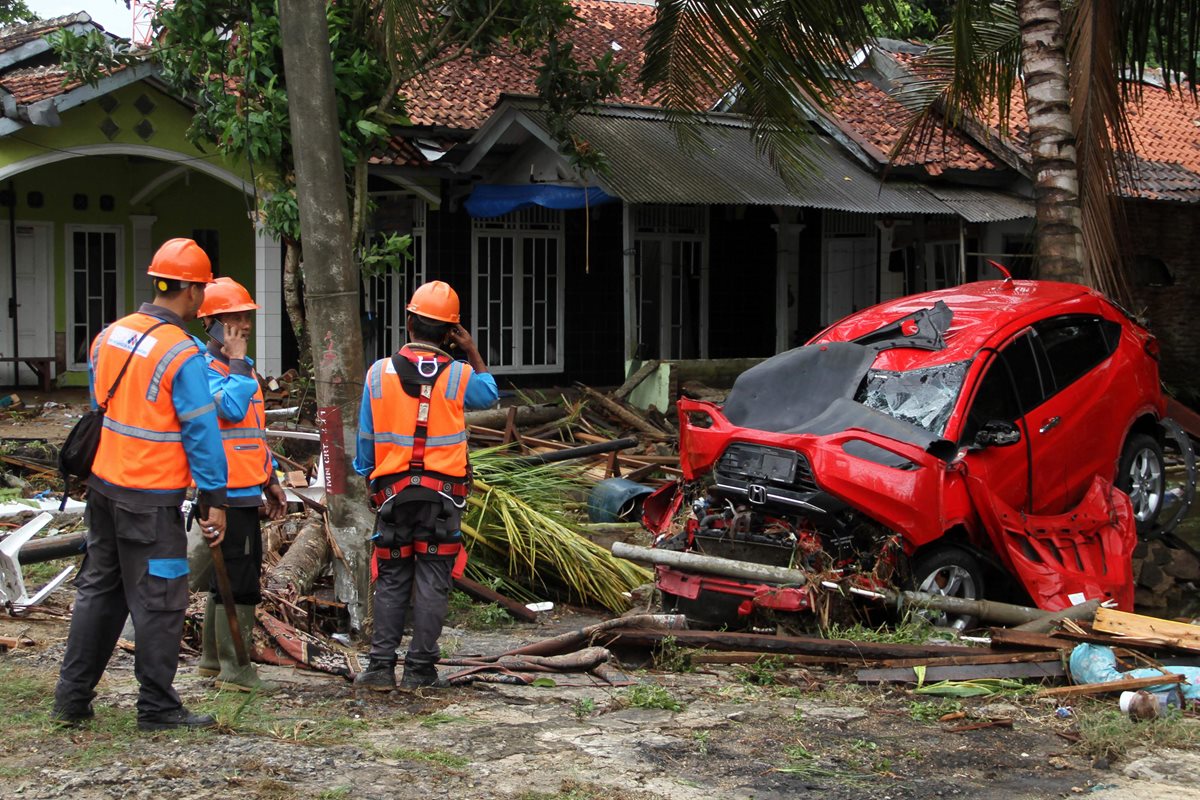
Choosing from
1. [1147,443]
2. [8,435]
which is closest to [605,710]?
[1147,443]

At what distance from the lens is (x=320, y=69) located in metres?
6.42

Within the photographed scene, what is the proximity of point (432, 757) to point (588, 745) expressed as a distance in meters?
0.61

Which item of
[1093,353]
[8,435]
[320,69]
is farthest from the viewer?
[8,435]

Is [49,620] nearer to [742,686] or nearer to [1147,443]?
[742,686]

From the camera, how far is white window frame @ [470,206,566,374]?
16.9 m

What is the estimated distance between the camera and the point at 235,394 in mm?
5477

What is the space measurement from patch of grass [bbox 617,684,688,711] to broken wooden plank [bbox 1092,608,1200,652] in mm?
2160

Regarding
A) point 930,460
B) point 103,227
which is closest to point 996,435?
point 930,460

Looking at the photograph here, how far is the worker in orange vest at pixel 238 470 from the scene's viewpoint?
18.1ft

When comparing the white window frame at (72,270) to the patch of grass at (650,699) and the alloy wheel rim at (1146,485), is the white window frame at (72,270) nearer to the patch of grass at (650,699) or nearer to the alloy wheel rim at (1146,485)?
the alloy wheel rim at (1146,485)

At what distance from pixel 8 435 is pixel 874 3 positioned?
29.1 ft

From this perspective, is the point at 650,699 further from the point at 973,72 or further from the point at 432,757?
the point at 973,72

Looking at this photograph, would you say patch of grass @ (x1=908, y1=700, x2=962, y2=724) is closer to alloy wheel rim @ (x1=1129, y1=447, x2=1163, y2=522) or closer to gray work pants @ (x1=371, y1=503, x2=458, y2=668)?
gray work pants @ (x1=371, y1=503, x2=458, y2=668)

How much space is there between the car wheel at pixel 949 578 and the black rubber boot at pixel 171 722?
3.67 metres
